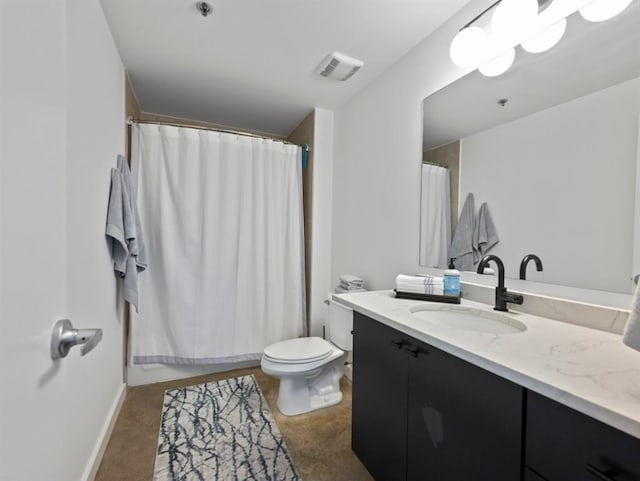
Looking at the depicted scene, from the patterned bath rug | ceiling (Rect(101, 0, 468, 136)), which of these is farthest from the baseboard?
ceiling (Rect(101, 0, 468, 136))

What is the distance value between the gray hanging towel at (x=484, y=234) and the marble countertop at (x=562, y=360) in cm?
32

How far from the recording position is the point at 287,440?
162cm

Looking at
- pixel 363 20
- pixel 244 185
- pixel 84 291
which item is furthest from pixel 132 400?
pixel 363 20

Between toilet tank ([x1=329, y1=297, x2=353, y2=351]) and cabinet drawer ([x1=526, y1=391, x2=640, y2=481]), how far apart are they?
4.12 feet

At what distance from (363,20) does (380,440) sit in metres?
2.01

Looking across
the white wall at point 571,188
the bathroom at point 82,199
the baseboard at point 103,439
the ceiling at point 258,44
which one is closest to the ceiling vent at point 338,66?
the ceiling at point 258,44

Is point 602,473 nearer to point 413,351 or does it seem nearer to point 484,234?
point 413,351

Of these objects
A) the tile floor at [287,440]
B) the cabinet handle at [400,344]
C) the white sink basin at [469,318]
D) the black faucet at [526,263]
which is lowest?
the tile floor at [287,440]

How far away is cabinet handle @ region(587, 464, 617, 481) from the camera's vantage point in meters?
0.54

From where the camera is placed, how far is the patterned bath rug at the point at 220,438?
140 cm

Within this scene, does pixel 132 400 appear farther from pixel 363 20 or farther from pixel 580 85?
pixel 580 85

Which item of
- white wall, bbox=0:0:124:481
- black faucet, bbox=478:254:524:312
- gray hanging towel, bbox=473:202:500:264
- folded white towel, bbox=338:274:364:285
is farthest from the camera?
folded white towel, bbox=338:274:364:285

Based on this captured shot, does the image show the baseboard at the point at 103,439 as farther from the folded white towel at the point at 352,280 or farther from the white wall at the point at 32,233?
the folded white towel at the point at 352,280

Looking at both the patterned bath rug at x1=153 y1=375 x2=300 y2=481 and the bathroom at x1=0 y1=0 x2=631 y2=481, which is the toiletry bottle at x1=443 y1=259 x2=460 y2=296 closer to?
the bathroom at x1=0 y1=0 x2=631 y2=481
